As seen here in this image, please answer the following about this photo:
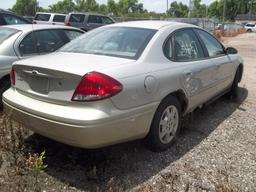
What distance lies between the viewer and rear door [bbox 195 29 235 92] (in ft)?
19.3

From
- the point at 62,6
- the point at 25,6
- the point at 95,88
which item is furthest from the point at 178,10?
the point at 95,88

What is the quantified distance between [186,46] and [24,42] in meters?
2.61

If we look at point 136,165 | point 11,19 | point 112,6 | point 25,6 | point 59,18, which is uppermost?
point 25,6

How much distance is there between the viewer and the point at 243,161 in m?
4.50

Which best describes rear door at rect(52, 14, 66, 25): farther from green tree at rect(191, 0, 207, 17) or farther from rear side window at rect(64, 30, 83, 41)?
green tree at rect(191, 0, 207, 17)

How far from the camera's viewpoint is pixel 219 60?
19.9ft

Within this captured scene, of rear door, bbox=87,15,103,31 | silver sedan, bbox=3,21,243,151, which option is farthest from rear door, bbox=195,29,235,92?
rear door, bbox=87,15,103,31

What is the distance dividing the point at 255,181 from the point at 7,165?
8.59 feet

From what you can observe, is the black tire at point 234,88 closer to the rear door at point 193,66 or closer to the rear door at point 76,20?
the rear door at point 193,66

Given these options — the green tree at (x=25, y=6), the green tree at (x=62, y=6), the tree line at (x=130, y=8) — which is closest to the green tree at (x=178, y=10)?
the tree line at (x=130, y=8)

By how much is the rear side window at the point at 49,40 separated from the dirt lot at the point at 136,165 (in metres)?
1.84

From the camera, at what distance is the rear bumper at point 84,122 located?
358cm

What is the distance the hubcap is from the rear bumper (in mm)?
360

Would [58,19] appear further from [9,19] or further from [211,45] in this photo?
[211,45]
